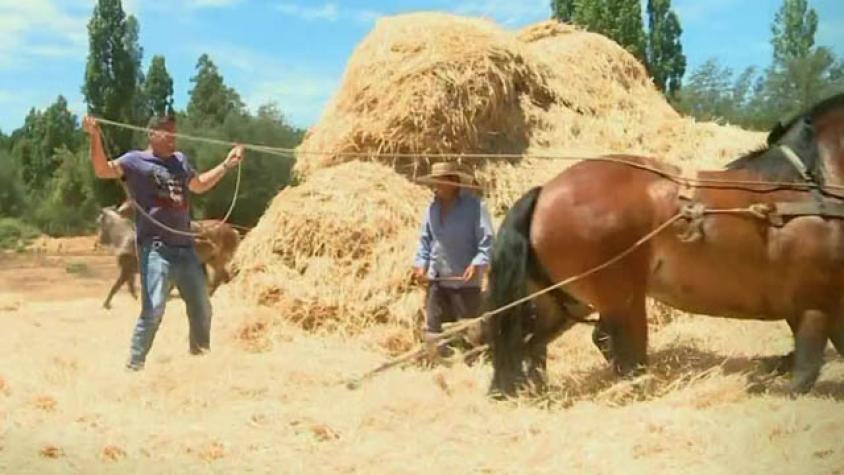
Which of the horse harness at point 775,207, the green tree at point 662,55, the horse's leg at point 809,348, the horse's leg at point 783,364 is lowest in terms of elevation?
the horse's leg at point 783,364

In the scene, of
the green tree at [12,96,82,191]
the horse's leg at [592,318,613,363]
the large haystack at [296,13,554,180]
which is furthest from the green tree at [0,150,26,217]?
the horse's leg at [592,318,613,363]

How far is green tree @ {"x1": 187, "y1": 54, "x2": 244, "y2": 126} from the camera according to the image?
2127 cm

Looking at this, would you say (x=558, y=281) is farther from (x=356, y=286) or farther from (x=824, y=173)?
(x=356, y=286)

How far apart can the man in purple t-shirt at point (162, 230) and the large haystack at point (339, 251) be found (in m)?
1.00

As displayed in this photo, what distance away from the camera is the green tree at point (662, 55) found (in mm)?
9650

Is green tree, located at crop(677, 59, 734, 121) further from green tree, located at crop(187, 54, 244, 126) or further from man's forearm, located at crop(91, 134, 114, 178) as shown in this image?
green tree, located at crop(187, 54, 244, 126)

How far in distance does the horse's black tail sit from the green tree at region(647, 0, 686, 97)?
14.2 ft

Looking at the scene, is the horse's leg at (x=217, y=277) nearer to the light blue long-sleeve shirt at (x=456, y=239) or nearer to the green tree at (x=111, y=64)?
the light blue long-sleeve shirt at (x=456, y=239)

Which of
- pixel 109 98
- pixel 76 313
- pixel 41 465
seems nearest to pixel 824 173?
pixel 41 465

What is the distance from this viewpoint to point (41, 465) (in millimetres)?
4035

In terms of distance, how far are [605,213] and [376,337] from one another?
2228 millimetres

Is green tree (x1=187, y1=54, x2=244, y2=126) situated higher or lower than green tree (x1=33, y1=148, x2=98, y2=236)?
higher

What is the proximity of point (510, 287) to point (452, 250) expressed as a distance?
109 centimetres

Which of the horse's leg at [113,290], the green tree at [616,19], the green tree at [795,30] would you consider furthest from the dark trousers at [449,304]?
the green tree at [616,19]
